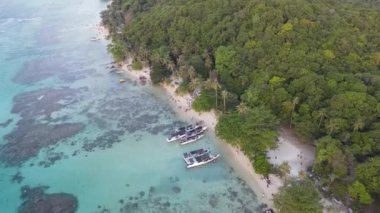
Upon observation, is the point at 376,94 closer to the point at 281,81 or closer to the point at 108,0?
the point at 281,81

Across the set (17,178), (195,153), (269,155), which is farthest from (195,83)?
(17,178)

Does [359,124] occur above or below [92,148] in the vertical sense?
above

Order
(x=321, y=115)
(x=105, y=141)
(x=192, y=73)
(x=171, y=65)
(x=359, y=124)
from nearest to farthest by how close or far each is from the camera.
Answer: (x=359, y=124) → (x=321, y=115) → (x=105, y=141) → (x=192, y=73) → (x=171, y=65)

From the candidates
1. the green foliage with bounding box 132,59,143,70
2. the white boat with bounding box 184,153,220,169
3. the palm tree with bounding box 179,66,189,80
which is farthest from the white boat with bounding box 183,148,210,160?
the green foliage with bounding box 132,59,143,70

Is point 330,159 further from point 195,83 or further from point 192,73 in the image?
point 192,73

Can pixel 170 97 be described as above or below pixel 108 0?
below

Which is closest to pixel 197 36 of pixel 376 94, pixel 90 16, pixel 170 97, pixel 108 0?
pixel 170 97

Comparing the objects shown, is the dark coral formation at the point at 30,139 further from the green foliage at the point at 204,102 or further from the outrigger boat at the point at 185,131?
the green foliage at the point at 204,102
